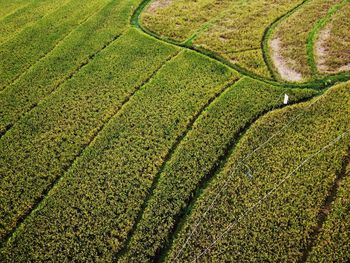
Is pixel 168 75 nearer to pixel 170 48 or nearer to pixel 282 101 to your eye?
pixel 170 48

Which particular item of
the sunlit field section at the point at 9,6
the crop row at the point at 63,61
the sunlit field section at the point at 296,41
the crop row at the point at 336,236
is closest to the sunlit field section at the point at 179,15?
the crop row at the point at 63,61

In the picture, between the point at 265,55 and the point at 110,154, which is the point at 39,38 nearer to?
the point at 110,154

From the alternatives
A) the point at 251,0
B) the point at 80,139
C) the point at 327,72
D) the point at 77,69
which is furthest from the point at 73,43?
the point at 327,72

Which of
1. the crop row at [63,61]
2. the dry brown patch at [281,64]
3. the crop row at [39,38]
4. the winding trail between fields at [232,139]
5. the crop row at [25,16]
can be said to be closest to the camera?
the winding trail between fields at [232,139]

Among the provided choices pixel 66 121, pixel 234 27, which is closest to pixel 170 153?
pixel 66 121

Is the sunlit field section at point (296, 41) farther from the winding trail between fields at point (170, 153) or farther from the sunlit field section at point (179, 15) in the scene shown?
the sunlit field section at point (179, 15)

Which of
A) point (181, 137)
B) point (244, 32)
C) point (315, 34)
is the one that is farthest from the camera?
point (244, 32)

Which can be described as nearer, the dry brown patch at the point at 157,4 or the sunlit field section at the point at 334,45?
the sunlit field section at the point at 334,45
